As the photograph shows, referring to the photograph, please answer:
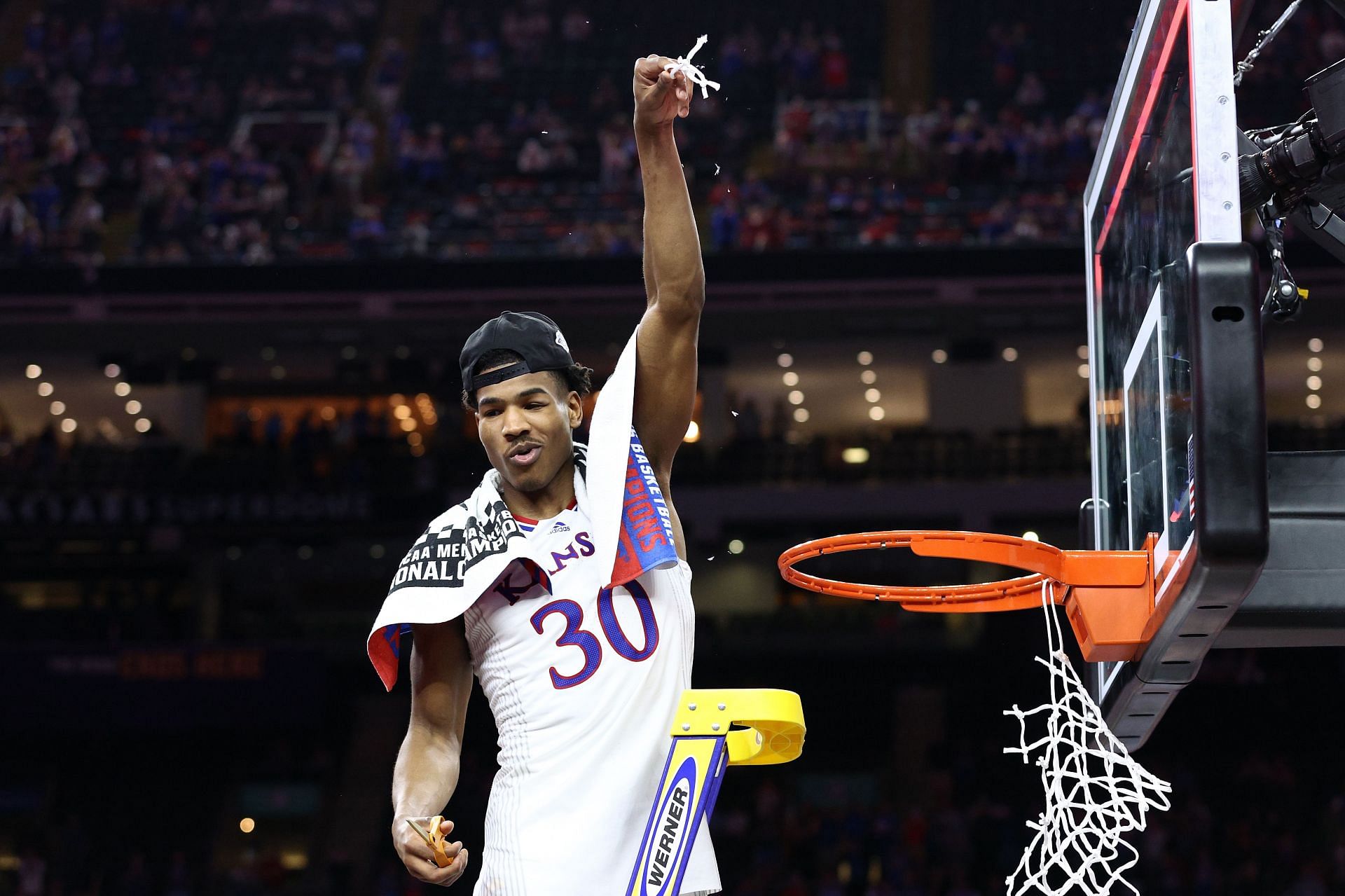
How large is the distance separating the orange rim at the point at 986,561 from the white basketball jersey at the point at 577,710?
2.49 ft

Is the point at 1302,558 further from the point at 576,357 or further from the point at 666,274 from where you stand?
the point at 576,357

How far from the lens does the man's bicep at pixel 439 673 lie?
274 centimetres

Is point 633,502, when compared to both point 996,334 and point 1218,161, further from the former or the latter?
point 996,334

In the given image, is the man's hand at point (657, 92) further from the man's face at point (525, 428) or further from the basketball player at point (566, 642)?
the man's face at point (525, 428)

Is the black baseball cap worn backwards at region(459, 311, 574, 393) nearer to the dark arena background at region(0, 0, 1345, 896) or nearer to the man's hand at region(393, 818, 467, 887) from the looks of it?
the man's hand at region(393, 818, 467, 887)

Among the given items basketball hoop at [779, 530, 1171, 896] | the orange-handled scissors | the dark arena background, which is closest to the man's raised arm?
basketball hoop at [779, 530, 1171, 896]

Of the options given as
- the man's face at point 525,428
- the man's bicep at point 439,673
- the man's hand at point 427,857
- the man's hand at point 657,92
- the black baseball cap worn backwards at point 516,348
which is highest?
the man's hand at point 657,92

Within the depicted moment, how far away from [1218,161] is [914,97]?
19.2m

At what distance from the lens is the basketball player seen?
2.49 m

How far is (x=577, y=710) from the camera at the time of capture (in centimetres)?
256

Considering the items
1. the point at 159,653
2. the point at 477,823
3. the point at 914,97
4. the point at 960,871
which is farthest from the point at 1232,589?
the point at 914,97

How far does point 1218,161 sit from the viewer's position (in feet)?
8.92

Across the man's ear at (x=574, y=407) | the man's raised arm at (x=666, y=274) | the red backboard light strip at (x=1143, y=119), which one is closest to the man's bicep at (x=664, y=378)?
the man's raised arm at (x=666, y=274)

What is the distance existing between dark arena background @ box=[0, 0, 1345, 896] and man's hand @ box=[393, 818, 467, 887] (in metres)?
10.4
